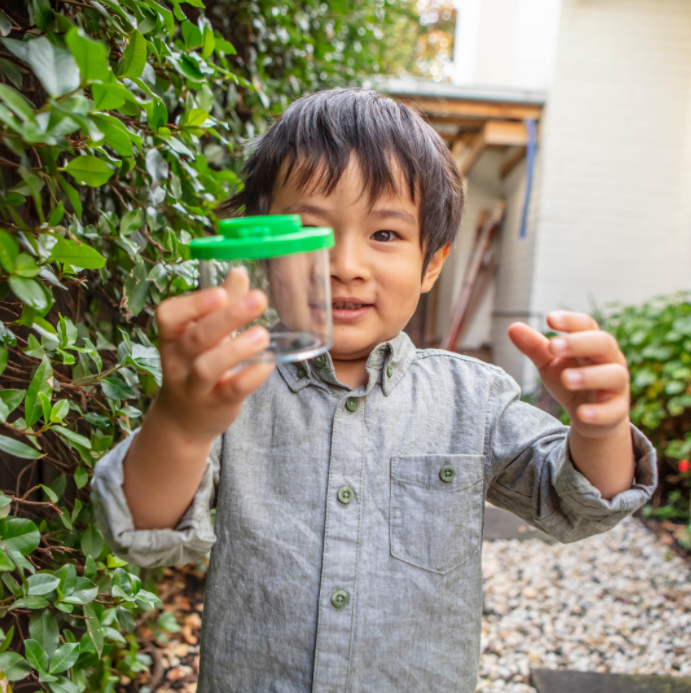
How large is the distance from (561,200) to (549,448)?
4771 millimetres

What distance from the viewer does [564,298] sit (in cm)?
537

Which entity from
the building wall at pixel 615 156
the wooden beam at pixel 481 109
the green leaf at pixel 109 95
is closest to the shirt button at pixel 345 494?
the green leaf at pixel 109 95

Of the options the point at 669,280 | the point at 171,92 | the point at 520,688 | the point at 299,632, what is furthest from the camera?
the point at 669,280

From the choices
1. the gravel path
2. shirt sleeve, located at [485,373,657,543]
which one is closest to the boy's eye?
shirt sleeve, located at [485,373,657,543]

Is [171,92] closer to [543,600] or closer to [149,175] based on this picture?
[149,175]

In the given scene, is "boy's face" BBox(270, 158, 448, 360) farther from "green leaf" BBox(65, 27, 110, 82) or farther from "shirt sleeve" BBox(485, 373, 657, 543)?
"green leaf" BBox(65, 27, 110, 82)

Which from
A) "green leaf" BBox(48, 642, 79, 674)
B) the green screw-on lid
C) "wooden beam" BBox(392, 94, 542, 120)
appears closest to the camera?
the green screw-on lid

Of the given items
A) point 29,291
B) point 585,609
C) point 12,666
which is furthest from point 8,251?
point 585,609

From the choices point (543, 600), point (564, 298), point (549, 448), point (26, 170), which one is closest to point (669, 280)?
point (564, 298)

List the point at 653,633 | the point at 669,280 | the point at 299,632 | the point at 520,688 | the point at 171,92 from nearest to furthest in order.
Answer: the point at 299,632 → the point at 171,92 → the point at 520,688 → the point at 653,633 → the point at 669,280

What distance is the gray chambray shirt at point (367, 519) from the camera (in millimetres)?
1056

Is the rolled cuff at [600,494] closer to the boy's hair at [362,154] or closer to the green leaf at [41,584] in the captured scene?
the boy's hair at [362,154]

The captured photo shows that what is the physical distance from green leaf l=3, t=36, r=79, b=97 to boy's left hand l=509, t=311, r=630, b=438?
0.64 metres

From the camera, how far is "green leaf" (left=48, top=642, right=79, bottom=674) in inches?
36.3
